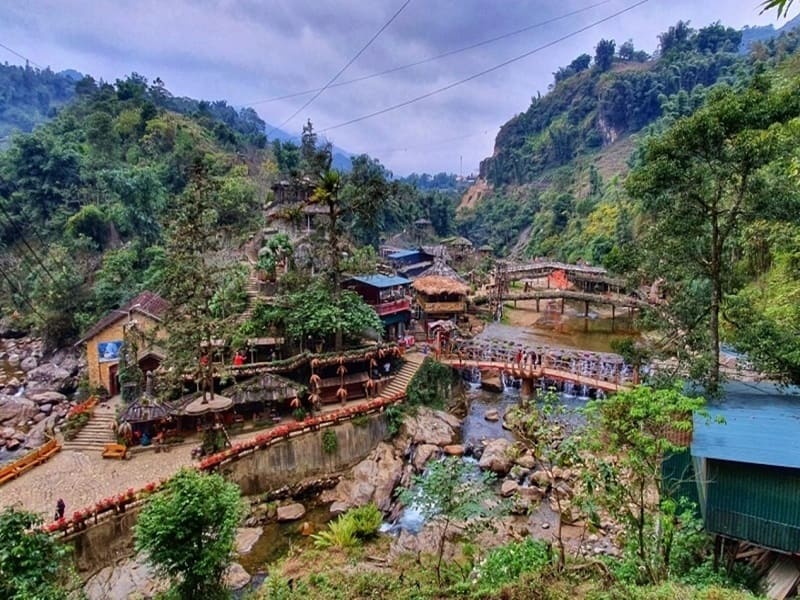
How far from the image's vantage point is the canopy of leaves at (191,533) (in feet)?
31.7

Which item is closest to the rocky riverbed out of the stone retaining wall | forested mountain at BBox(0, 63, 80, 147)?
the stone retaining wall

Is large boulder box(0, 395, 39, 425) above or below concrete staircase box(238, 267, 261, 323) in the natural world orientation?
below

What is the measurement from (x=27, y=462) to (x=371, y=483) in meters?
Result: 12.1

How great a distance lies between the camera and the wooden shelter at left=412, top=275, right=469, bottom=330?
32.5m

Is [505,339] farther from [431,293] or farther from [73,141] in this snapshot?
[73,141]

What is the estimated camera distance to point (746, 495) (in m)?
9.91

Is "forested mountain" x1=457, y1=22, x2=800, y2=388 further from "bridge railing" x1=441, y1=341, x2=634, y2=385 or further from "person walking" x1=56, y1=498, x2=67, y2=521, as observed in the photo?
"person walking" x1=56, y1=498, x2=67, y2=521

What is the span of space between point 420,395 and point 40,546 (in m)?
16.3

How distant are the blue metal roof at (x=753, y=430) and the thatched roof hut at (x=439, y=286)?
20.1 meters

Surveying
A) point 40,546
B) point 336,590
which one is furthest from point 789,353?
point 40,546

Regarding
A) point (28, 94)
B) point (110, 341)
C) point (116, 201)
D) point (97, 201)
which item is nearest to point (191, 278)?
point (110, 341)

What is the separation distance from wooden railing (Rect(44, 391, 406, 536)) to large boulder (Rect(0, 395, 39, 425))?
12.6 m

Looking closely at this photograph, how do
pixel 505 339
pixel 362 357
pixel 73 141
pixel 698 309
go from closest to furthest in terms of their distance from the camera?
pixel 698 309 < pixel 362 357 < pixel 505 339 < pixel 73 141

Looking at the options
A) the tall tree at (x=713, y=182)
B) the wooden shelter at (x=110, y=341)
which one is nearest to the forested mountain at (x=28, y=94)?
the wooden shelter at (x=110, y=341)
